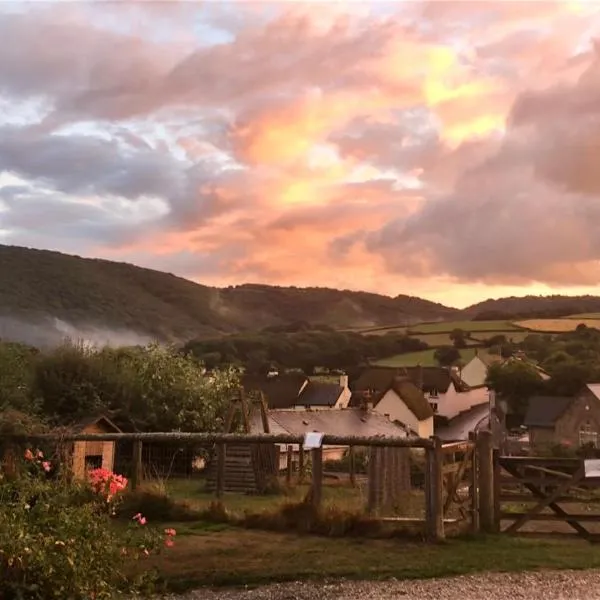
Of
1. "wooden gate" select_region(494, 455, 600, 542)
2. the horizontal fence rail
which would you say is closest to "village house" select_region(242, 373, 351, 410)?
the horizontal fence rail

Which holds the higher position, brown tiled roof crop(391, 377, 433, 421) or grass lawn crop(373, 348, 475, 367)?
grass lawn crop(373, 348, 475, 367)

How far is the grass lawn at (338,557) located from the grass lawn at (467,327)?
76.3 m

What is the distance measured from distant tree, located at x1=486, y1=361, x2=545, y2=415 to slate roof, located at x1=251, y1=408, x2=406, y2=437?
104 feet

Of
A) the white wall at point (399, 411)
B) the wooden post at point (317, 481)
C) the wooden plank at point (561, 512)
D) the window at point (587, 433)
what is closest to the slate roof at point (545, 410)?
the window at point (587, 433)

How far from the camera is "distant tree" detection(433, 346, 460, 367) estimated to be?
265 feet

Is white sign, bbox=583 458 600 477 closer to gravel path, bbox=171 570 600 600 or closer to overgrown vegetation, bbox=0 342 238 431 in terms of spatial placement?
gravel path, bbox=171 570 600 600

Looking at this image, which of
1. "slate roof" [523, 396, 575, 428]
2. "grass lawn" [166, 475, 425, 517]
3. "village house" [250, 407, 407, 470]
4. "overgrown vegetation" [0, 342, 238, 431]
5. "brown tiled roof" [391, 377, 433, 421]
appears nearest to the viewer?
"grass lawn" [166, 475, 425, 517]

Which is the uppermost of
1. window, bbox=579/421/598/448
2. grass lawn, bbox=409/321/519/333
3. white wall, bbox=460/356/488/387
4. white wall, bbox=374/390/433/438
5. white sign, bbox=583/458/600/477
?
grass lawn, bbox=409/321/519/333

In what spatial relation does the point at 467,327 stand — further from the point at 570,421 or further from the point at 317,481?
the point at 317,481

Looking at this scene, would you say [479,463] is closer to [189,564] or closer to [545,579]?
[545,579]

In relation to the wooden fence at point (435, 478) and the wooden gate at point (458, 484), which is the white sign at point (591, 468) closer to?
the wooden fence at point (435, 478)

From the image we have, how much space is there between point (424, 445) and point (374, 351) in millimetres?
71629

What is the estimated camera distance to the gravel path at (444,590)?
9016mm

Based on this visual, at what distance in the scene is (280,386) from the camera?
64.1 meters
